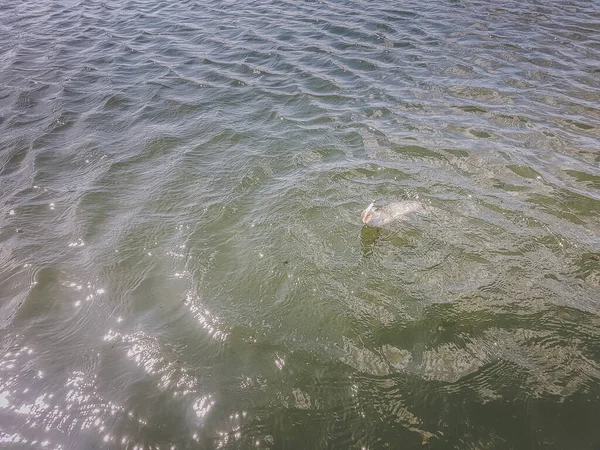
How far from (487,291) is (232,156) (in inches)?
174

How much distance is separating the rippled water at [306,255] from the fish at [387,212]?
16 cm

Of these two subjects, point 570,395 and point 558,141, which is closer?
point 570,395

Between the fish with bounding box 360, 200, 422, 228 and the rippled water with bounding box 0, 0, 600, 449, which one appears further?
the fish with bounding box 360, 200, 422, 228

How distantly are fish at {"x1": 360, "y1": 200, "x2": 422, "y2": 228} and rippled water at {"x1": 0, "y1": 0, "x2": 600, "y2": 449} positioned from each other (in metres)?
0.16

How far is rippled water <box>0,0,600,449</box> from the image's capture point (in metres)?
3.02

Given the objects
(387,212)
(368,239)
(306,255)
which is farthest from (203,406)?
(387,212)

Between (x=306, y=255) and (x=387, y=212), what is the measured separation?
1.27 m

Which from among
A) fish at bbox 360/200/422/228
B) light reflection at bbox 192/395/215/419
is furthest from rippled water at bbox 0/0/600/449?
fish at bbox 360/200/422/228

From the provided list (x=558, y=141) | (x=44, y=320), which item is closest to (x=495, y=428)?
(x=44, y=320)

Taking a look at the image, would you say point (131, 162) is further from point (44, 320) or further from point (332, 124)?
point (332, 124)

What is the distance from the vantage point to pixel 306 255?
433cm

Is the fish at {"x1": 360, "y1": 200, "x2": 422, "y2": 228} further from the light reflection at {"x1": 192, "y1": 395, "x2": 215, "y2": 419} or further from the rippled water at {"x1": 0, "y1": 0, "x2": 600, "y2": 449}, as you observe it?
the light reflection at {"x1": 192, "y1": 395, "x2": 215, "y2": 419}

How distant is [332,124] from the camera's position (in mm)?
6633

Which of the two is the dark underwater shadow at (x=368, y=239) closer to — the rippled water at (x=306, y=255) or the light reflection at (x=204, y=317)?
the rippled water at (x=306, y=255)
